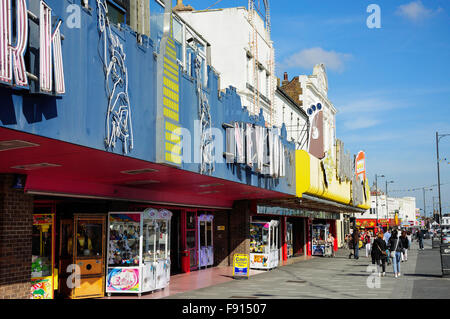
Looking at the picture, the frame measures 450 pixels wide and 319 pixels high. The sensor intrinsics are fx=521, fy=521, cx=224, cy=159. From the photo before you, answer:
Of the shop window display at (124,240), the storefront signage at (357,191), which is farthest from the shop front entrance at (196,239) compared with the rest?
the storefront signage at (357,191)

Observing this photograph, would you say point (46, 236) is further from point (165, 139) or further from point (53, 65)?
point (53, 65)

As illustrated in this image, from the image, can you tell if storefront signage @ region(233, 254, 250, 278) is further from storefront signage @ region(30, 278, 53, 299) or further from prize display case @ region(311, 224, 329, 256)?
prize display case @ region(311, 224, 329, 256)

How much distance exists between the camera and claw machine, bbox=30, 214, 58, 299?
13914 mm

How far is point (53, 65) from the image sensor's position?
8484mm

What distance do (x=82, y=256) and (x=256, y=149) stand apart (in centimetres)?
757

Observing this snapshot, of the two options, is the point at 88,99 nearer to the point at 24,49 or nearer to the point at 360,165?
the point at 24,49

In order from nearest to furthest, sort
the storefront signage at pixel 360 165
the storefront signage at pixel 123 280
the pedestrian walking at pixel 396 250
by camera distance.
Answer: the storefront signage at pixel 123 280 < the pedestrian walking at pixel 396 250 < the storefront signage at pixel 360 165

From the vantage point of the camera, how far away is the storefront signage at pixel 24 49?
747cm

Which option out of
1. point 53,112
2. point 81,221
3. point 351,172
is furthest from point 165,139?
point 351,172

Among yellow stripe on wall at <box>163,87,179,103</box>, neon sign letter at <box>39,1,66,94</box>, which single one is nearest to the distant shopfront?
yellow stripe on wall at <box>163,87,179,103</box>

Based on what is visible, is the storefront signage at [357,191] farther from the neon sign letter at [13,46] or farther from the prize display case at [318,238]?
the neon sign letter at [13,46]

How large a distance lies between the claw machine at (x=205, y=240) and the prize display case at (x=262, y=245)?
2094 mm
